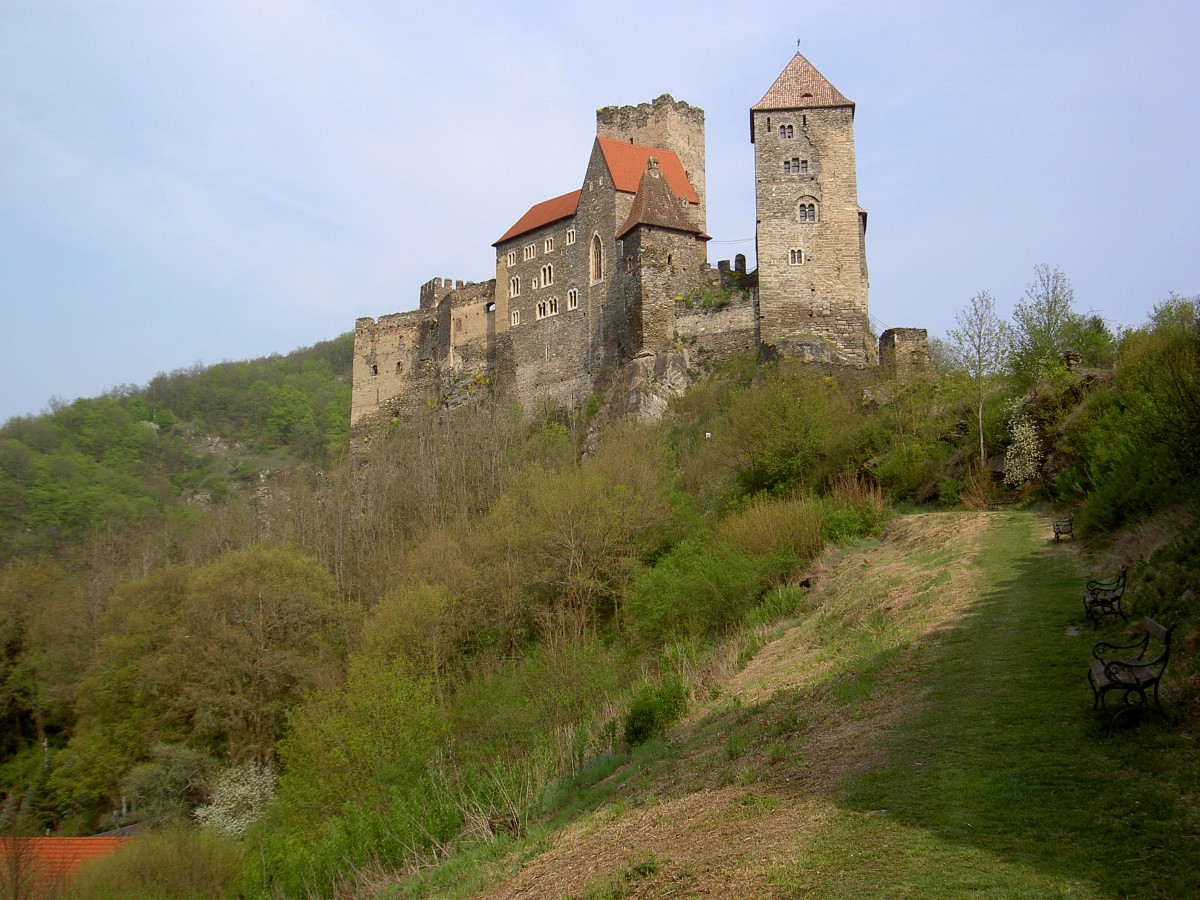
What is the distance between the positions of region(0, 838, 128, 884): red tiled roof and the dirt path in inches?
624

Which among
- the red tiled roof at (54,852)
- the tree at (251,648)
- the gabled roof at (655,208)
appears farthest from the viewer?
the gabled roof at (655,208)

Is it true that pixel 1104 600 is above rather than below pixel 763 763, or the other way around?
above

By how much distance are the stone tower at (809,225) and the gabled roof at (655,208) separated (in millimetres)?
4974

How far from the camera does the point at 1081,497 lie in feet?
60.1

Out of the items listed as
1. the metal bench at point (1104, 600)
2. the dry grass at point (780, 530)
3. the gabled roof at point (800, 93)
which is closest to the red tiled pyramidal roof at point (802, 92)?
the gabled roof at point (800, 93)

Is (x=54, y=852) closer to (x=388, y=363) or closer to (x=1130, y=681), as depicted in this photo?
(x=1130, y=681)

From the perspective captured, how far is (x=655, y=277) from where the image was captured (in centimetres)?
4075

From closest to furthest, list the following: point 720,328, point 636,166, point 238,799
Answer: point 238,799 < point 720,328 < point 636,166

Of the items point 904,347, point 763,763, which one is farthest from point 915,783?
point 904,347

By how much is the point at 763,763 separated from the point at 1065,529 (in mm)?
8477

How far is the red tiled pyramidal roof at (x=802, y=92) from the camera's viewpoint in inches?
1500

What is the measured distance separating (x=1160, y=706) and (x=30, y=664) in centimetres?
3975

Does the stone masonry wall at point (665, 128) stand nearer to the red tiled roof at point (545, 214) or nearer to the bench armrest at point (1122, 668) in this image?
the red tiled roof at point (545, 214)

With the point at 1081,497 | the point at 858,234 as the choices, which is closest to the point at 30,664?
the point at 858,234
